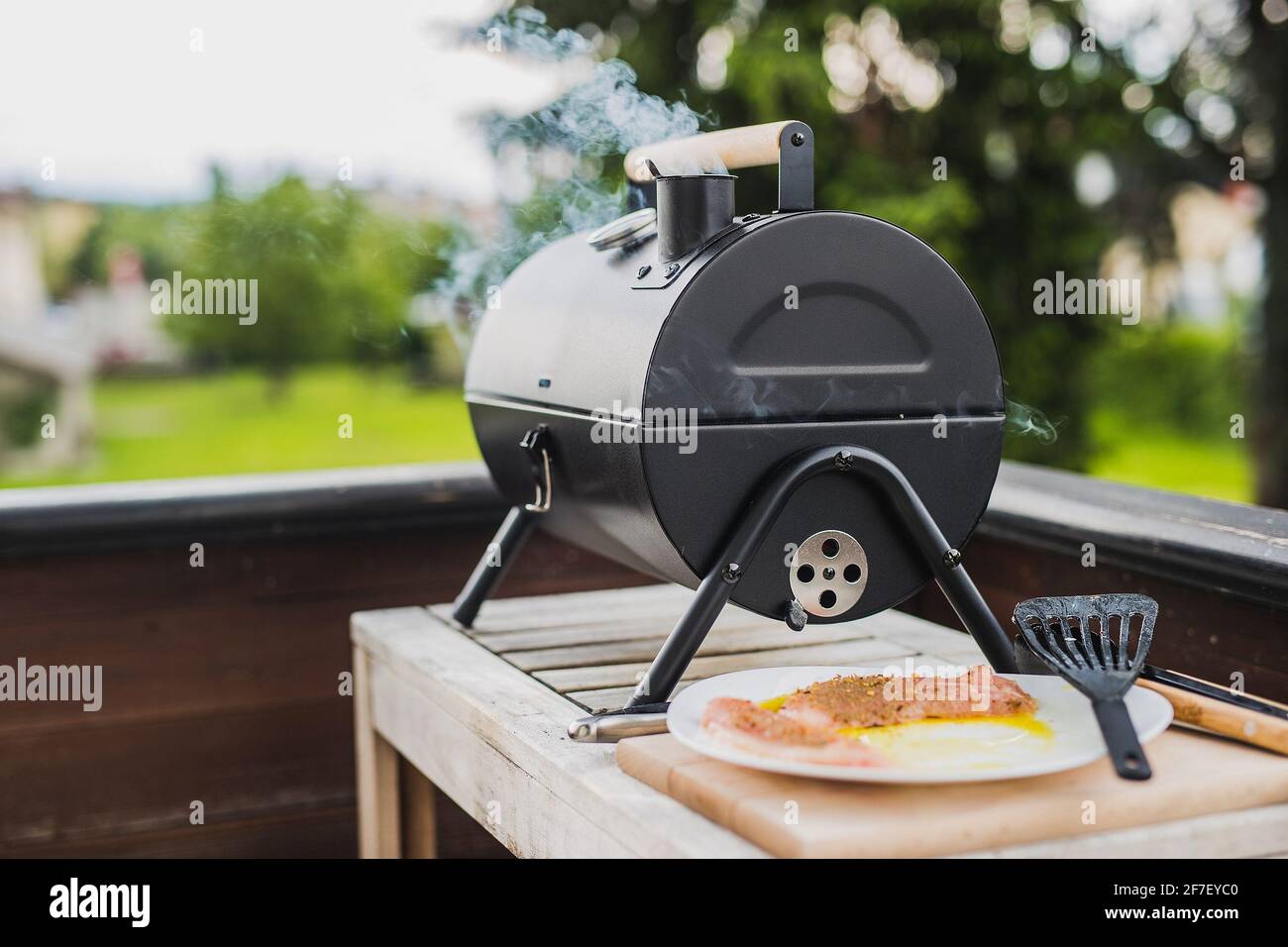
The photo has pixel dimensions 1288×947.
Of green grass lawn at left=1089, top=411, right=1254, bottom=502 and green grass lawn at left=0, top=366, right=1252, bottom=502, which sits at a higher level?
green grass lawn at left=0, top=366, right=1252, bottom=502

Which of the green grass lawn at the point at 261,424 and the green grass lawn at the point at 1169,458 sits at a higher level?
the green grass lawn at the point at 261,424

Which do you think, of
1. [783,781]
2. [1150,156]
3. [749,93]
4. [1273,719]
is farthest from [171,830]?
[1150,156]

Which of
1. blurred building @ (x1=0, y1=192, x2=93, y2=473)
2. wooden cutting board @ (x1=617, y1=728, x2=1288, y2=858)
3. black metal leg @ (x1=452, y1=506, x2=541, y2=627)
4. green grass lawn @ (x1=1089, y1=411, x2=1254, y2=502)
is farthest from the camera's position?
blurred building @ (x1=0, y1=192, x2=93, y2=473)

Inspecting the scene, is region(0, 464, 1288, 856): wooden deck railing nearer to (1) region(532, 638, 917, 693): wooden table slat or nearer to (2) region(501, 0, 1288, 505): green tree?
(1) region(532, 638, 917, 693): wooden table slat

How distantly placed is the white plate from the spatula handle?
10mm

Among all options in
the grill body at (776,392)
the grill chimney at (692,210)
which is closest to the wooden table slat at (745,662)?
the grill body at (776,392)

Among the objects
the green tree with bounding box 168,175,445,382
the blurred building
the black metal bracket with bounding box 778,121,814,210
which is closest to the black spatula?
the black metal bracket with bounding box 778,121,814,210

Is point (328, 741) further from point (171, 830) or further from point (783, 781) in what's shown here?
point (783, 781)

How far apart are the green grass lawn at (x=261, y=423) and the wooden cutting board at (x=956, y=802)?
36.1 feet

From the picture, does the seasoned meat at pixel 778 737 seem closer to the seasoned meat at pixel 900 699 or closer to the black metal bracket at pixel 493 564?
the seasoned meat at pixel 900 699

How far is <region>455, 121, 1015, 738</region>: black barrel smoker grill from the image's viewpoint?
3.82ft

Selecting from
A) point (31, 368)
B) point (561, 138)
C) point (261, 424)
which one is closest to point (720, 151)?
point (561, 138)

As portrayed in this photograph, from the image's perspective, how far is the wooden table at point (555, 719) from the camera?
924 millimetres
